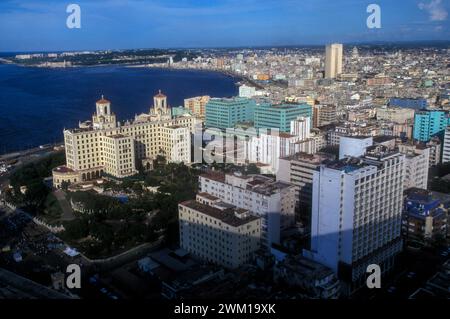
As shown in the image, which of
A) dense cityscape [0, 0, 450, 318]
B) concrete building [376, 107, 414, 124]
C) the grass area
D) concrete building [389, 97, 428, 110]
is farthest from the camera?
concrete building [389, 97, 428, 110]

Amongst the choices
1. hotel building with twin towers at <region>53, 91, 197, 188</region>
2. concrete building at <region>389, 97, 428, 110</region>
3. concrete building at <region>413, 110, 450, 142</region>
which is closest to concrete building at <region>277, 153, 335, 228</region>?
hotel building with twin towers at <region>53, 91, 197, 188</region>

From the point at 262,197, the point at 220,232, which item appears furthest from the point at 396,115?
the point at 220,232

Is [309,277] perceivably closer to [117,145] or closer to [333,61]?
[117,145]

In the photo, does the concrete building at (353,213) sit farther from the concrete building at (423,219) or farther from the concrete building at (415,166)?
the concrete building at (415,166)

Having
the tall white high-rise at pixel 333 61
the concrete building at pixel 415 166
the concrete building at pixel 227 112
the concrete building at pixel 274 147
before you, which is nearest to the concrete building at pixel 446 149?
the concrete building at pixel 415 166

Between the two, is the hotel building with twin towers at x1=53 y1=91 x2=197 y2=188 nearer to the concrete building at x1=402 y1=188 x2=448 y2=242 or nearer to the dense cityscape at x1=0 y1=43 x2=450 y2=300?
the dense cityscape at x1=0 y1=43 x2=450 y2=300

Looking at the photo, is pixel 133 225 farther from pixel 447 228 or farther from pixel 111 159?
pixel 447 228
